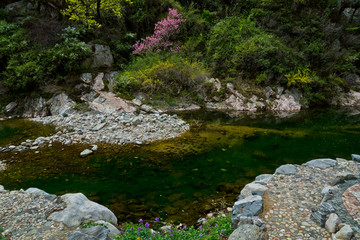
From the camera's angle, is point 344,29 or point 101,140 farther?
point 344,29

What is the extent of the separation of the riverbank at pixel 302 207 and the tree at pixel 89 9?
16.5 meters

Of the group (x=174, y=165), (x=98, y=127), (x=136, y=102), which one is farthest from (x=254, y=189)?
(x=136, y=102)

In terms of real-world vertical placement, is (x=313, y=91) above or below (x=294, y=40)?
below

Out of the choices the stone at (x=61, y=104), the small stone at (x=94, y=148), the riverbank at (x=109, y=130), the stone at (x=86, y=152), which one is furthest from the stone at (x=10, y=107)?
the stone at (x=86, y=152)

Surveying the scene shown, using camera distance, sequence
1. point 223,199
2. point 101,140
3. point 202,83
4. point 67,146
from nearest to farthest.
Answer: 1. point 223,199
2. point 67,146
3. point 101,140
4. point 202,83

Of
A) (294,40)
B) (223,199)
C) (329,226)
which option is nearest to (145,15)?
(294,40)

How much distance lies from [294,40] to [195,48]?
29.9ft

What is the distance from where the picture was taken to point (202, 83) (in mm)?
15297

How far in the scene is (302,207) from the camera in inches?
132

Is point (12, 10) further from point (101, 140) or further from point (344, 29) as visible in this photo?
point (344, 29)

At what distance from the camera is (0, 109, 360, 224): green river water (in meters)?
4.45

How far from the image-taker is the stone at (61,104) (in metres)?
11.7

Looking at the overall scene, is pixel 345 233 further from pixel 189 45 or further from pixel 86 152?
pixel 189 45

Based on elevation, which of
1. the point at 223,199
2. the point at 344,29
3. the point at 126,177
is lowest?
the point at 126,177
